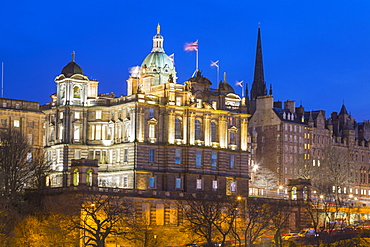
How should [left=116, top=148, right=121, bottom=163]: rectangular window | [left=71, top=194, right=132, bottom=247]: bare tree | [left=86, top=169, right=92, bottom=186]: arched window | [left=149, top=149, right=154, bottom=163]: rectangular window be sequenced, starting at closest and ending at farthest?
1. [left=71, top=194, right=132, bottom=247]: bare tree
2. [left=86, top=169, right=92, bottom=186]: arched window
3. [left=149, top=149, right=154, bottom=163]: rectangular window
4. [left=116, top=148, right=121, bottom=163]: rectangular window

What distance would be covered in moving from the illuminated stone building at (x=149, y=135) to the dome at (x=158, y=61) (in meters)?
2.84

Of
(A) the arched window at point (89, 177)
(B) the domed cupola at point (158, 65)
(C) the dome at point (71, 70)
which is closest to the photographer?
(A) the arched window at point (89, 177)

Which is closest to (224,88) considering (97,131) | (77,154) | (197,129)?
(197,129)

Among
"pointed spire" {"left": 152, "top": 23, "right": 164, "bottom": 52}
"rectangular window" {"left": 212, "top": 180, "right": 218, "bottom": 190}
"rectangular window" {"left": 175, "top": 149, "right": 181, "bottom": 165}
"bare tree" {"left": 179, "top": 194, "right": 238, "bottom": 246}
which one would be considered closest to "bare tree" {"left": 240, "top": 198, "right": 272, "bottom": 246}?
"bare tree" {"left": 179, "top": 194, "right": 238, "bottom": 246}

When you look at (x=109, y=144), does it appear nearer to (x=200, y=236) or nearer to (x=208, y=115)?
(x=208, y=115)

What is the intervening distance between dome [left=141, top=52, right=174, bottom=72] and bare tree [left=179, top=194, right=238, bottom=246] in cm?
2903

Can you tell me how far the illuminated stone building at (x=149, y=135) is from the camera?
16250 cm

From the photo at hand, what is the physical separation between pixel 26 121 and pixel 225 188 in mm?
35386

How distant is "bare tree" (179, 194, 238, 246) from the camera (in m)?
141

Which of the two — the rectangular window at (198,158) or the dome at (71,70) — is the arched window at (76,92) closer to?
the dome at (71,70)

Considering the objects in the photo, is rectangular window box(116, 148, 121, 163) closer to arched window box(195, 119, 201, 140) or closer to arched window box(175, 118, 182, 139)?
arched window box(175, 118, 182, 139)

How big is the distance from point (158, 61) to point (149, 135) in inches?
775

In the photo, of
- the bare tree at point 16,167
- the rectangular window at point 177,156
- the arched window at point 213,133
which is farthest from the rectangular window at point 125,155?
the arched window at point 213,133

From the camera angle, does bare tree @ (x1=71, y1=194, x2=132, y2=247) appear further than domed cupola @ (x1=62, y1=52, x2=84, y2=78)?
No
